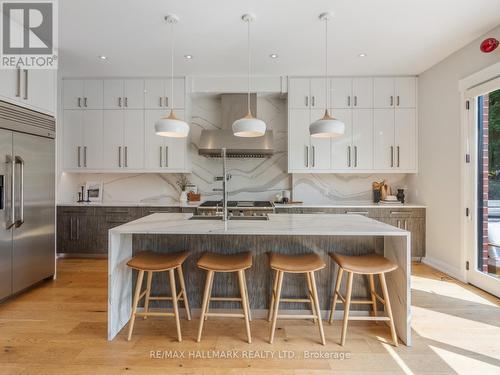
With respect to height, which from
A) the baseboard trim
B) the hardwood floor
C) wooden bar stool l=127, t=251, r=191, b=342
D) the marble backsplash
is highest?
Result: the marble backsplash

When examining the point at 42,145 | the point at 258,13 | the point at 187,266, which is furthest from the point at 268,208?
the point at 42,145

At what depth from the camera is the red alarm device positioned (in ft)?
9.09

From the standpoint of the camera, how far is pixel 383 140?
4184mm

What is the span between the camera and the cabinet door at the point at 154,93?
4.22 metres

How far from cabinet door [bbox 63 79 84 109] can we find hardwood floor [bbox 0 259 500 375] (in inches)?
110

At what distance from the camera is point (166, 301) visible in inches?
96.0

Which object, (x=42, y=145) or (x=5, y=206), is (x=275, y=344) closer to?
(x=5, y=206)

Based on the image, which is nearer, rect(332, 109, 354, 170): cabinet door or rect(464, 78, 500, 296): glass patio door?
rect(464, 78, 500, 296): glass patio door

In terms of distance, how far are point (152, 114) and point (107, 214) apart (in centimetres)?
161

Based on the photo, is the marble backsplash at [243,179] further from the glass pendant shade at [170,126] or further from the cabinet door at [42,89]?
the glass pendant shade at [170,126]

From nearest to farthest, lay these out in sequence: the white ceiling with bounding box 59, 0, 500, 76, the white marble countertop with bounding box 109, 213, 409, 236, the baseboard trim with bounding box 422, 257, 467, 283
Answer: the white marble countertop with bounding box 109, 213, 409, 236, the white ceiling with bounding box 59, 0, 500, 76, the baseboard trim with bounding box 422, 257, 467, 283

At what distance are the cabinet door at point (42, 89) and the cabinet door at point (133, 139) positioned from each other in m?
1.02

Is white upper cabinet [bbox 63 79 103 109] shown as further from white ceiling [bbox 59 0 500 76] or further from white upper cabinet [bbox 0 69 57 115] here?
white upper cabinet [bbox 0 69 57 115]

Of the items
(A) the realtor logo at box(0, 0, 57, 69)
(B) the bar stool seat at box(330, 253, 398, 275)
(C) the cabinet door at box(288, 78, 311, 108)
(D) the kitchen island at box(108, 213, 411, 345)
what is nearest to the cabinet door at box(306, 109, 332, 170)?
(C) the cabinet door at box(288, 78, 311, 108)
